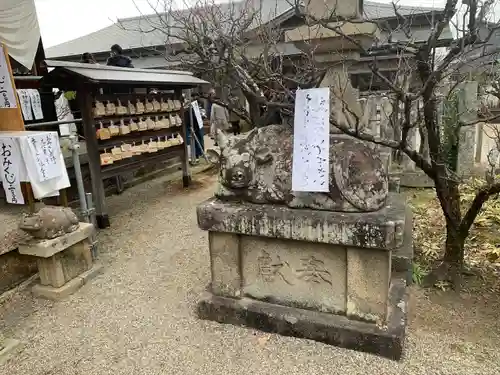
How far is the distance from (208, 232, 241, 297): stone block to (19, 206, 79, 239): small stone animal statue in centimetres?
155

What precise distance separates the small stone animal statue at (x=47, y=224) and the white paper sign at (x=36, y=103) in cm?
405

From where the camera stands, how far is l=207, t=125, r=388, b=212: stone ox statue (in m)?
2.31

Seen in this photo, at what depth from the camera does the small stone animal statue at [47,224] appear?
128 inches

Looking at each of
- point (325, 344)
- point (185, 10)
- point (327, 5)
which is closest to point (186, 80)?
point (185, 10)

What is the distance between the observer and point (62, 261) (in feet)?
11.2

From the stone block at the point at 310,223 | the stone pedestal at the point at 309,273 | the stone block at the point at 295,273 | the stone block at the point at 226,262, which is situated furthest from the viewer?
the stone block at the point at 226,262

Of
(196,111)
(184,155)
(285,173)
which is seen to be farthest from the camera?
(196,111)

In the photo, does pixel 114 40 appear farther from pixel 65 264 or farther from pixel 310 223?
pixel 310 223

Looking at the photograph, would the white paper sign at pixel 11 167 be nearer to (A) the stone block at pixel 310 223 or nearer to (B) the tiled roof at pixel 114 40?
(A) the stone block at pixel 310 223

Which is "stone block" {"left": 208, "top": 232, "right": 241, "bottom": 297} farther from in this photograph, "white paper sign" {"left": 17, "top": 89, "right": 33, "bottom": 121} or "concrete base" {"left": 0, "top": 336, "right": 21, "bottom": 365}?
"white paper sign" {"left": 17, "top": 89, "right": 33, "bottom": 121}

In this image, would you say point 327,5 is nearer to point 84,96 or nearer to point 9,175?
point 9,175

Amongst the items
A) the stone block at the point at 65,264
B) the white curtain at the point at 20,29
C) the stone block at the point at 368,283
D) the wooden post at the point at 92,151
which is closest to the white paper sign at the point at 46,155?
the stone block at the point at 65,264

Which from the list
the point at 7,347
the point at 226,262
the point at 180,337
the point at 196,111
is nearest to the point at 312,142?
the point at 226,262

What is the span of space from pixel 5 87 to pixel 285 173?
2.89 metres
